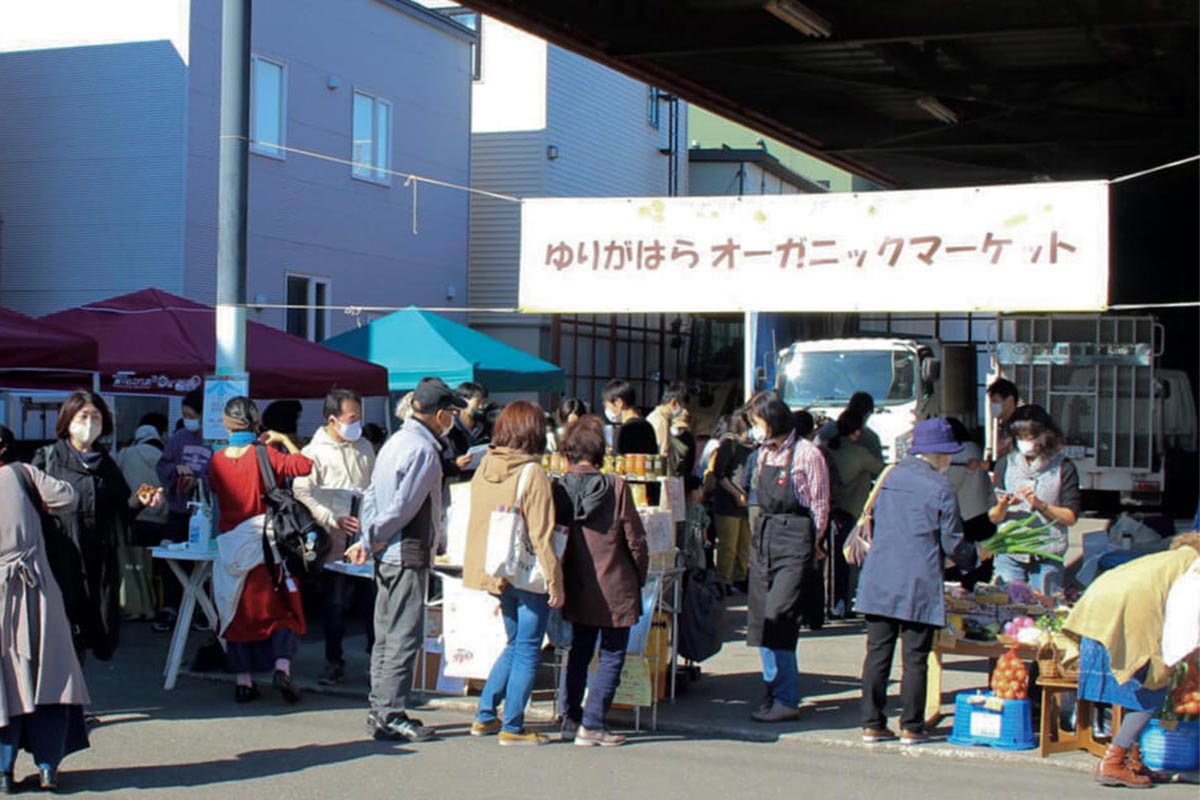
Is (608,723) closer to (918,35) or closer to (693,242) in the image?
(693,242)

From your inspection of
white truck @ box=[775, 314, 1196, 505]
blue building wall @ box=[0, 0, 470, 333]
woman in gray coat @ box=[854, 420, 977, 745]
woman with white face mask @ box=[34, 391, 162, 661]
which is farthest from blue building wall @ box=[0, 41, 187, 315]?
woman in gray coat @ box=[854, 420, 977, 745]

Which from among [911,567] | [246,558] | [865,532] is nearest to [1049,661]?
[911,567]

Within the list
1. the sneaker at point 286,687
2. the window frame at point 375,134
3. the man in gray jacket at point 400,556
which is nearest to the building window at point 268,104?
the window frame at point 375,134

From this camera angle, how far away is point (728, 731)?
7922 mm

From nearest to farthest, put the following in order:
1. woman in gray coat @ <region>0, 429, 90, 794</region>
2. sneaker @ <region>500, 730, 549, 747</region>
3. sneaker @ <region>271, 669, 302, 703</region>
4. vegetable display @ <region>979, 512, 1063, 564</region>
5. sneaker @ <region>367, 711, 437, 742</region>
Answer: woman in gray coat @ <region>0, 429, 90, 794</region> < sneaker @ <region>500, 730, 549, 747</region> < sneaker @ <region>367, 711, 437, 742</region> < sneaker @ <region>271, 669, 302, 703</region> < vegetable display @ <region>979, 512, 1063, 564</region>

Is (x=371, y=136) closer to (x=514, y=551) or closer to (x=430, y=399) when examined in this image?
(x=430, y=399)

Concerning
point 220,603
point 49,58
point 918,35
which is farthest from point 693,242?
point 49,58

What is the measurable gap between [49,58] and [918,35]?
11503 millimetres

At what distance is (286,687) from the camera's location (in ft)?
27.6

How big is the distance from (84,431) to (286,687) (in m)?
2.08

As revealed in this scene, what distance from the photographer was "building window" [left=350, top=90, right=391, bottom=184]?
21516 millimetres

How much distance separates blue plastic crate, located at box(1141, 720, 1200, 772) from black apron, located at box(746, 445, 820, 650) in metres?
1.97

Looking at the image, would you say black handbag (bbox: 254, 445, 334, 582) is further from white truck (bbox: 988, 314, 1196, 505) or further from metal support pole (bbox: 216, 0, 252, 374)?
white truck (bbox: 988, 314, 1196, 505)

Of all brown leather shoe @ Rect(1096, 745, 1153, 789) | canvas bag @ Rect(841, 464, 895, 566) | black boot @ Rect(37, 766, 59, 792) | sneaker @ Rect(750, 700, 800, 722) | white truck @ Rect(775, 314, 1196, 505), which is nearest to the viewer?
black boot @ Rect(37, 766, 59, 792)
